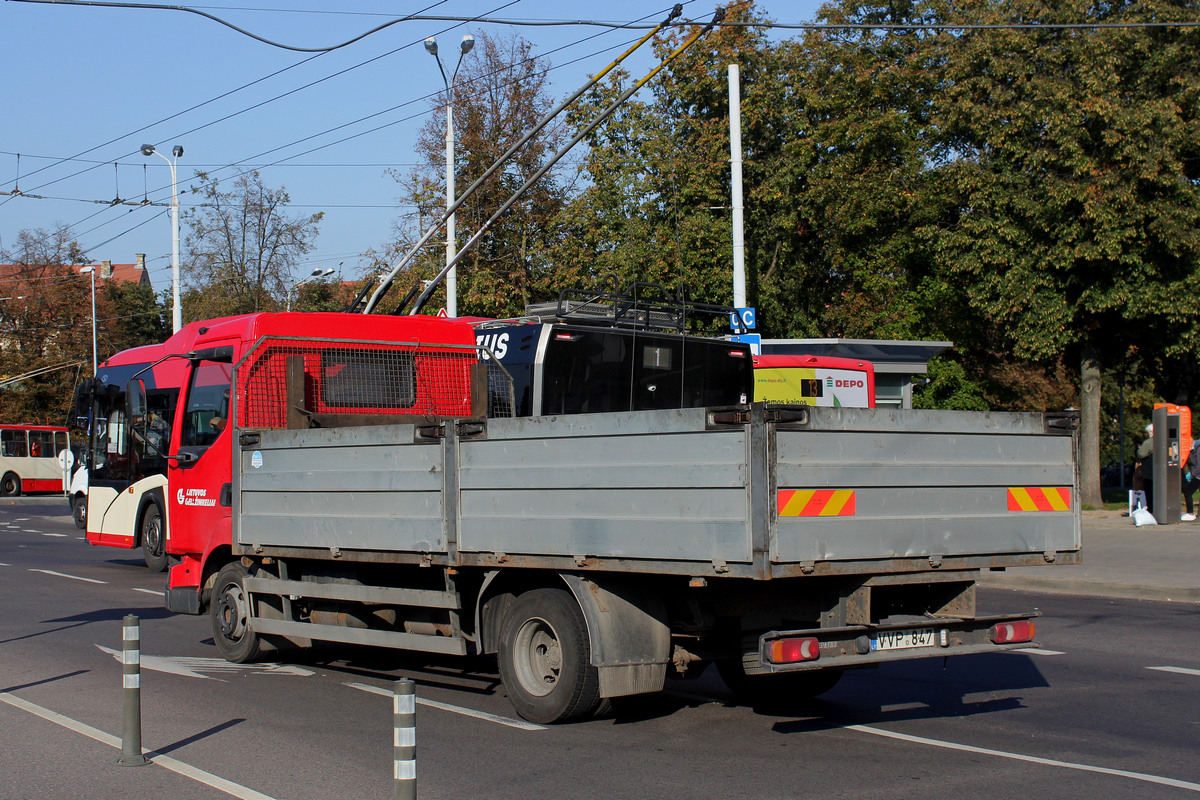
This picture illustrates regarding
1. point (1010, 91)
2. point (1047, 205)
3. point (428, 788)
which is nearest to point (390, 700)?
point (428, 788)

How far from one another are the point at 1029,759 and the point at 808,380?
1354 centimetres

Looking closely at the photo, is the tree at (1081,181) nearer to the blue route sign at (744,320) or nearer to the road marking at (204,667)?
the blue route sign at (744,320)

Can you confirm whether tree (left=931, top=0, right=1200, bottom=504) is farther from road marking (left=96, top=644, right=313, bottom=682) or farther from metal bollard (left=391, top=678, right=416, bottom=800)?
metal bollard (left=391, top=678, right=416, bottom=800)

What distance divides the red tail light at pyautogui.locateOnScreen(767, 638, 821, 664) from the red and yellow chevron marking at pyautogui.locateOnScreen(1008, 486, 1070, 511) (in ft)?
5.15

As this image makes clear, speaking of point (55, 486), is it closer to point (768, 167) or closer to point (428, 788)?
point (768, 167)

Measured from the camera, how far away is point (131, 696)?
20.5 ft

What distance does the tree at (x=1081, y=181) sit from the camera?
2475 cm

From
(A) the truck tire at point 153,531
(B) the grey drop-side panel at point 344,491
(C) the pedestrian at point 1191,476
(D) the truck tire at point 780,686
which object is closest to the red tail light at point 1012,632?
(D) the truck tire at point 780,686

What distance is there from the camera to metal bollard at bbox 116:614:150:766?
6.20 m

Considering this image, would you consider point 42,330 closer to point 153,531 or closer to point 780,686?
point 153,531

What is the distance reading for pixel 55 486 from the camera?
53.3 meters

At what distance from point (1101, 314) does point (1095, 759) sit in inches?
932

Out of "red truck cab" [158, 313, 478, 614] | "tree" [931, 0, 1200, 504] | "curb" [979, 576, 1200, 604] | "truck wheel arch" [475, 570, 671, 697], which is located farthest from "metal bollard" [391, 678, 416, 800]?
"tree" [931, 0, 1200, 504]

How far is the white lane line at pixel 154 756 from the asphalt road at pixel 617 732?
0.02 m
